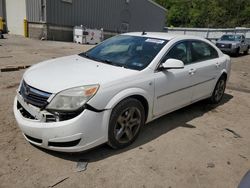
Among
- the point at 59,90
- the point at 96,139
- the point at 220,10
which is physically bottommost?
the point at 96,139

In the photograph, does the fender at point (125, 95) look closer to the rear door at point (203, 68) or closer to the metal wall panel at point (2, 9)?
the rear door at point (203, 68)

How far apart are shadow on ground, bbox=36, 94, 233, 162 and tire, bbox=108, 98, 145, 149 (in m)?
0.13

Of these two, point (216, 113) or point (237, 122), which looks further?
point (216, 113)

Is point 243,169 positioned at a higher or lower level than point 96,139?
lower

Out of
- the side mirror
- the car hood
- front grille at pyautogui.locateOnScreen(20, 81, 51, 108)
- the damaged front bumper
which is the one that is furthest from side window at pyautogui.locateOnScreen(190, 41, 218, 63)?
front grille at pyautogui.locateOnScreen(20, 81, 51, 108)

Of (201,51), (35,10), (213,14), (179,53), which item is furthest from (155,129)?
(213,14)

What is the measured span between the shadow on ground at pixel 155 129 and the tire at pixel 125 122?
5.2 inches

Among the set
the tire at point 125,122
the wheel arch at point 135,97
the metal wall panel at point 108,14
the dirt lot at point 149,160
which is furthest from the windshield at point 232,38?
the tire at point 125,122

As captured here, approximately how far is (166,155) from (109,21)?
72.4 feet

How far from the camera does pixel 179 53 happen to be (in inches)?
171

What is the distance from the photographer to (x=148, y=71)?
3.69 metres

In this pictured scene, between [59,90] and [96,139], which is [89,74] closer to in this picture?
[59,90]

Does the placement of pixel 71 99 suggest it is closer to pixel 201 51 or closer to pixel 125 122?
pixel 125 122

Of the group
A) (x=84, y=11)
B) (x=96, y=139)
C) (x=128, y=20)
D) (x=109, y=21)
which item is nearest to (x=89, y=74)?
(x=96, y=139)
